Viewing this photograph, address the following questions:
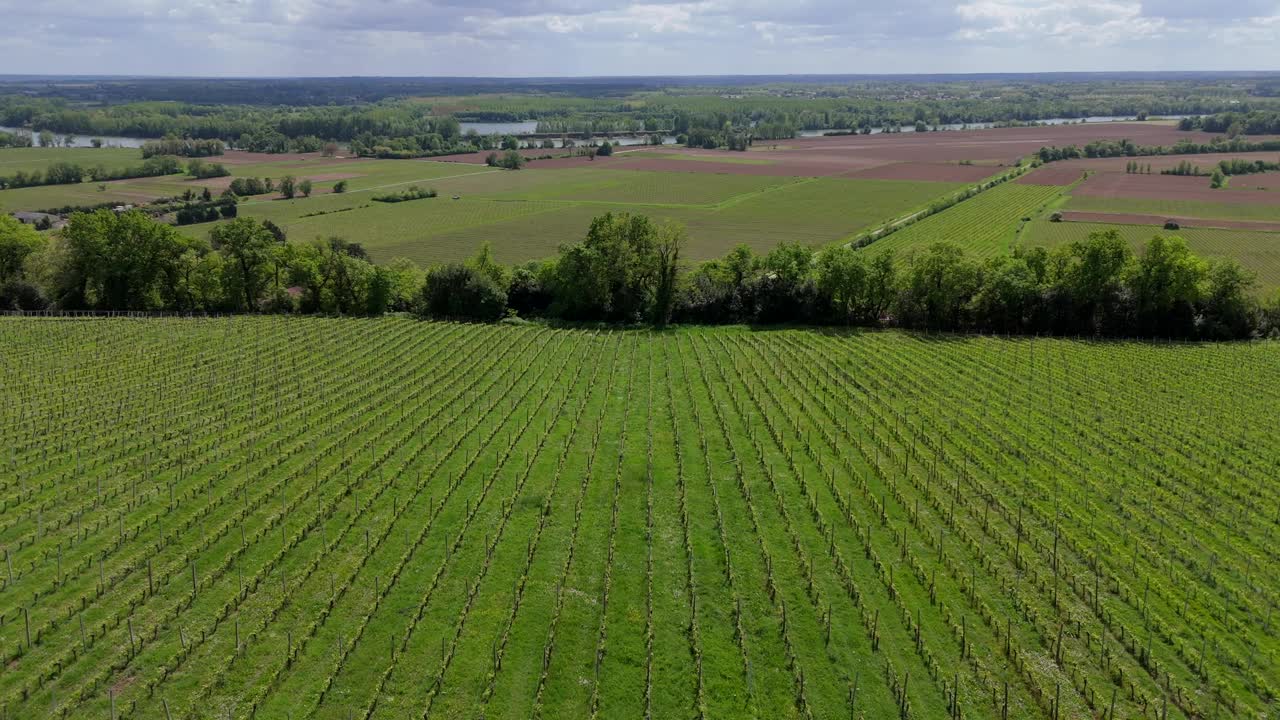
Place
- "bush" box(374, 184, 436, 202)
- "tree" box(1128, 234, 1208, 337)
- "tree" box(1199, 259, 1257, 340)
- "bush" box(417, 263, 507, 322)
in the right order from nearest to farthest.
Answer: "tree" box(1199, 259, 1257, 340) < "tree" box(1128, 234, 1208, 337) < "bush" box(417, 263, 507, 322) < "bush" box(374, 184, 436, 202)

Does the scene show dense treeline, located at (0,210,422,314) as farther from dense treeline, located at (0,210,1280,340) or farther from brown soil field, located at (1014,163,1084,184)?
brown soil field, located at (1014,163,1084,184)

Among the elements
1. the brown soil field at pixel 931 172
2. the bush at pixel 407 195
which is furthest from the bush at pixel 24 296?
the brown soil field at pixel 931 172

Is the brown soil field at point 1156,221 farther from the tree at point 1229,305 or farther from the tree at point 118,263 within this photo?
the tree at point 118,263

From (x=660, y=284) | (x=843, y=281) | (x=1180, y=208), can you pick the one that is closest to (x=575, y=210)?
(x=660, y=284)

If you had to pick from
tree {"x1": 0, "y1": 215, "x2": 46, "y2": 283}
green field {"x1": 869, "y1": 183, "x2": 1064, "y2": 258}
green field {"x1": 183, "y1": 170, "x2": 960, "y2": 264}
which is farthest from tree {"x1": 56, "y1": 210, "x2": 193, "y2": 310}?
green field {"x1": 869, "y1": 183, "x2": 1064, "y2": 258}

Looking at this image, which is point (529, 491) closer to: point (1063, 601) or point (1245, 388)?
point (1063, 601)

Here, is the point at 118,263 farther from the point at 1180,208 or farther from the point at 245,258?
the point at 1180,208
